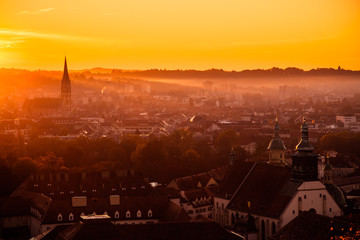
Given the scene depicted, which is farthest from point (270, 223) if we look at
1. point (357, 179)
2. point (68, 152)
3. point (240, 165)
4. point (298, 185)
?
point (68, 152)

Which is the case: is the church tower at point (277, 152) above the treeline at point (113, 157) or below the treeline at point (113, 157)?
above

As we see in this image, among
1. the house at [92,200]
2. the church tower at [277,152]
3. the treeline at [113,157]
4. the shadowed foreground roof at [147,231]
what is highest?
the church tower at [277,152]

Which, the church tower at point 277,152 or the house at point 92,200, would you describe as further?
the church tower at point 277,152

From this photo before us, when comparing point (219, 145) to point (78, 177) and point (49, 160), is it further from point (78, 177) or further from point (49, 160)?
point (78, 177)

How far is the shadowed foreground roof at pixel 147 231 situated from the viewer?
5916cm

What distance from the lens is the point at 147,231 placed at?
61531 mm

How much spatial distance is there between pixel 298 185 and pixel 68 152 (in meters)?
62.7

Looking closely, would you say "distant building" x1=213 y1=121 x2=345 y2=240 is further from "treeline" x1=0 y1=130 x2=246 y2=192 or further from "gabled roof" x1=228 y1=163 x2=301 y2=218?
"treeline" x1=0 y1=130 x2=246 y2=192

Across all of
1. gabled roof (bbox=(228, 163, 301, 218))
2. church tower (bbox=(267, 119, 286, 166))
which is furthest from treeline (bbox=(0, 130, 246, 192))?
gabled roof (bbox=(228, 163, 301, 218))

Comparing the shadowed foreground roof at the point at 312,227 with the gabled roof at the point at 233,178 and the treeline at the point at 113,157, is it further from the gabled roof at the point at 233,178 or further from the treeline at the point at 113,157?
the treeline at the point at 113,157

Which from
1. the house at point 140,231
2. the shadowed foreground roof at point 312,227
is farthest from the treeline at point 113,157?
the shadowed foreground roof at point 312,227

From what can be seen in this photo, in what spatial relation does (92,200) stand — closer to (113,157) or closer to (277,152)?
(277,152)

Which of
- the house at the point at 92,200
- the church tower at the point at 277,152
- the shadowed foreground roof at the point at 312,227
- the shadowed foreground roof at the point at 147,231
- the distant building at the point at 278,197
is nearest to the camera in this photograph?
the shadowed foreground roof at the point at 312,227

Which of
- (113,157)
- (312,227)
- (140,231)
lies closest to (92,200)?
(140,231)
